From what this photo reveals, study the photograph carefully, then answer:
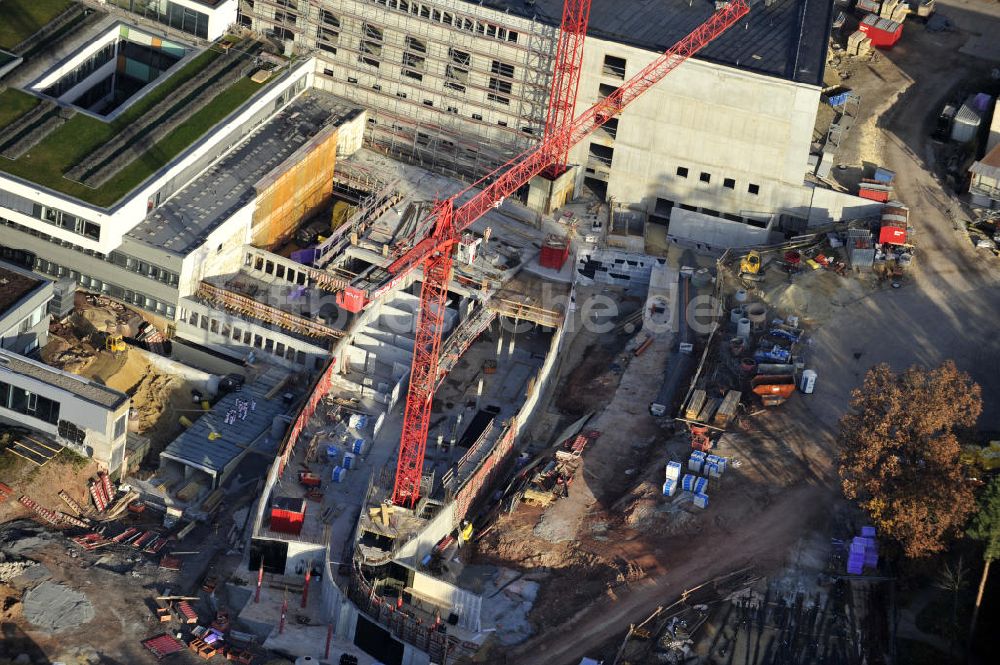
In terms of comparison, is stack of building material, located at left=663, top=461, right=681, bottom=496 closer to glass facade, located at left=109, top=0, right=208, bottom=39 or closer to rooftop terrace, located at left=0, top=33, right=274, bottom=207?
rooftop terrace, located at left=0, top=33, right=274, bottom=207

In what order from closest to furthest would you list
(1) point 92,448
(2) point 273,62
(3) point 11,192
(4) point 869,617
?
(4) point 869,617 < (1) point 92,448 < (3) point 11,192 < (2) point 273,62

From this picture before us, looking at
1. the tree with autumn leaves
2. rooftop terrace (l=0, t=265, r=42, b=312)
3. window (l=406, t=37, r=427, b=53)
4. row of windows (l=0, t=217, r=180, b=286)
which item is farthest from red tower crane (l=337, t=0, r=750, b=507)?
the tree with autumn leaves

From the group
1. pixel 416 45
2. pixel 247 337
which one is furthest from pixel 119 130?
pixel 416 45

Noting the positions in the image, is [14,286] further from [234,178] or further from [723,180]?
[723,180]

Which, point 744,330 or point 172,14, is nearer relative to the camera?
point 744,330

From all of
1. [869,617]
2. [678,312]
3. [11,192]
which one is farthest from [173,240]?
[869,617]

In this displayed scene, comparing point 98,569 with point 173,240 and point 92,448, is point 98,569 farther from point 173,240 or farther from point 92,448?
point 173,240

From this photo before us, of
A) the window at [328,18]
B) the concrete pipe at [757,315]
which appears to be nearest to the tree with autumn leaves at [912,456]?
the concrete pipe at [757,315]
